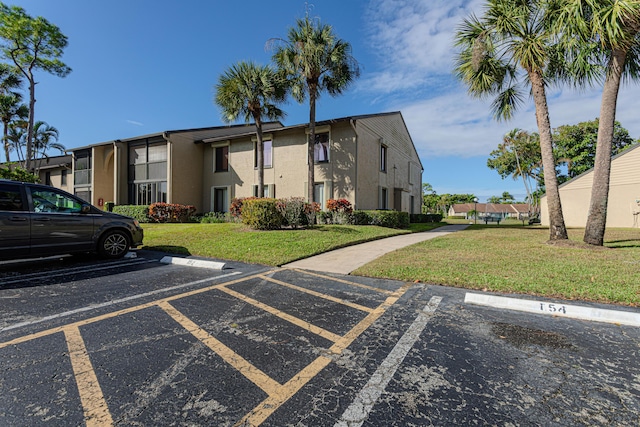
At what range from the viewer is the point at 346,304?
3.97 meters

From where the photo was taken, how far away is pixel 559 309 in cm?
370

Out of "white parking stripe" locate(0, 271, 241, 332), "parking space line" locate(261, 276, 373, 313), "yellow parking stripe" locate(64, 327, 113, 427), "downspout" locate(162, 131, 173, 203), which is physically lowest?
"yellow parking stripe" locate(64, 327, 113, 427)

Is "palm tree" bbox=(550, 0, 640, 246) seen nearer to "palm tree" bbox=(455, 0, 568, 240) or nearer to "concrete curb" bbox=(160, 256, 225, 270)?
"palm tree" bbox=(455, 0, 568, 240)

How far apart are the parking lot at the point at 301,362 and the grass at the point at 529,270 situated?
3.51 feet

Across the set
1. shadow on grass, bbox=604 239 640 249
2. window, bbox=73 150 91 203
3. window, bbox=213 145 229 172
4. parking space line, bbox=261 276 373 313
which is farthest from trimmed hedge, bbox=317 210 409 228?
window, bbox=73 150 91 203

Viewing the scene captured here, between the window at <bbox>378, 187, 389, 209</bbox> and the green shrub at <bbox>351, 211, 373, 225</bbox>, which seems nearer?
the green shrub at <bbox>351, 211, 373, 225</bbox>

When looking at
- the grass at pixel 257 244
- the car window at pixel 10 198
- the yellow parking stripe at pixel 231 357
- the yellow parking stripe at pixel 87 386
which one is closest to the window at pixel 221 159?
the grass at pixel 257 244

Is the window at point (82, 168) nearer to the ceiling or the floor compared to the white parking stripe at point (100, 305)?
nearer to the ceiling

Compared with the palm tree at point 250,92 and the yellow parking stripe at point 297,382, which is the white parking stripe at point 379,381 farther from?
the palm tree at point 250,92

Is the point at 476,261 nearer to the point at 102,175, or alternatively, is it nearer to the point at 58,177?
the point at 102,175

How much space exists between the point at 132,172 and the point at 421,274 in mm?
22763

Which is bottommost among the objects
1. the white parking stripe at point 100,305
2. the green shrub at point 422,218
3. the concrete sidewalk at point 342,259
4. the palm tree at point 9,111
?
the white parking stripe at point 100,305

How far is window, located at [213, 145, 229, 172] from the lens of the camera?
2030 cm

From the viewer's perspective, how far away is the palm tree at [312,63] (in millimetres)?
14486
